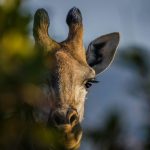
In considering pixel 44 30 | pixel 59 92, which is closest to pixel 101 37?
pixel 44 30

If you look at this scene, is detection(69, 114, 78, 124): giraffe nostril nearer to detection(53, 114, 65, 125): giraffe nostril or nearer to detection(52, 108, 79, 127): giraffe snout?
detection(52, 108, 79, 127): giraffe snout

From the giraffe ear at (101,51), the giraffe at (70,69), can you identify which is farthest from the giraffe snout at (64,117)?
the giraffe ear at (101,51)

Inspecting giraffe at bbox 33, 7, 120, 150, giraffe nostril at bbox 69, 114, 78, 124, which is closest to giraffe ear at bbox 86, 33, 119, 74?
giraffe at bbox 33, 7, 120, 150

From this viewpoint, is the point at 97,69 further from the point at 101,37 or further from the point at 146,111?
the point at 146,111

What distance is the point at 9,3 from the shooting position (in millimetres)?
2006

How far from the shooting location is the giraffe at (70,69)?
28.9 feet

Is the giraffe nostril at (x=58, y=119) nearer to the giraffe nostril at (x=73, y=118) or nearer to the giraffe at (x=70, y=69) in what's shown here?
the giraffe at (x=70, y=69)

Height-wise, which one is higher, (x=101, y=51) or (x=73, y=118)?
(x=101, y=51)

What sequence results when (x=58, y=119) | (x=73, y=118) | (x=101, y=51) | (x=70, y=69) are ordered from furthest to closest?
(x=101, y=51)
(x=70, y=69)
(x=73, y=118)
(x=58, y=119)

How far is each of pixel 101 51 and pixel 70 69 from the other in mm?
2637

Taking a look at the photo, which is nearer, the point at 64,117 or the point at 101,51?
the point at 64,117

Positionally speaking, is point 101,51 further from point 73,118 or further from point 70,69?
point 73,118

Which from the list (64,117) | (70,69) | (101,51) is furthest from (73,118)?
(101,51)

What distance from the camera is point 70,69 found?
10164 mm
